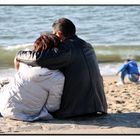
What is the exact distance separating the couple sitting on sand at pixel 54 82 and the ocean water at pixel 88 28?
6.61m

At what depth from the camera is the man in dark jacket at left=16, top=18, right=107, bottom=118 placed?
5.48 m

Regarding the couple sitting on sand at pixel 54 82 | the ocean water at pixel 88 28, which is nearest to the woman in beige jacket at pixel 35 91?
the couple sitting on sand at pixel 54 82

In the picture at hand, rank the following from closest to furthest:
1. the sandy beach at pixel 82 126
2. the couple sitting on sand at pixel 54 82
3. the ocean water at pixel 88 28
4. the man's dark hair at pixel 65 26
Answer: the sandy beach at pixel 82 126, the couple sitting on sand at pixel 54 82, the man's dark hair at pixel 65 26, the ocean water at pixel 88 28

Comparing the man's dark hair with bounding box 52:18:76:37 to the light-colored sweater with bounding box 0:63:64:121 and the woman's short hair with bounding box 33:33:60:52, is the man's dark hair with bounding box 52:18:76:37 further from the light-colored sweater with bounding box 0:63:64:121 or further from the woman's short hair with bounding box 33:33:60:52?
the light-colored sweater with bounding box 0:63:64:121

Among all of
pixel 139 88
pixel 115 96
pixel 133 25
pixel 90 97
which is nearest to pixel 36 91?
pixel 90 97

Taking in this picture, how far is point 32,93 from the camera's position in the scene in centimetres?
547

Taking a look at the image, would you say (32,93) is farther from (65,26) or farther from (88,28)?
(88,28)

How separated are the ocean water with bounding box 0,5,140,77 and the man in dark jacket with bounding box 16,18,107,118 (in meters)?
6.59

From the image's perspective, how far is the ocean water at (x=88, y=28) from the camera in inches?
534

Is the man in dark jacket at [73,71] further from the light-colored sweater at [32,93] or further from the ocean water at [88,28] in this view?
the ocean water at [88,28]

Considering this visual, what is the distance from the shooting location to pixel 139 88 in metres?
10.1

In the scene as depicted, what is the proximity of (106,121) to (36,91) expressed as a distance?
0.75m

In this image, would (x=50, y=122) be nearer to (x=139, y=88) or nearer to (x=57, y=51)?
(x=57, y=51)

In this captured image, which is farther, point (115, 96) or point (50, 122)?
point (115, 96)
